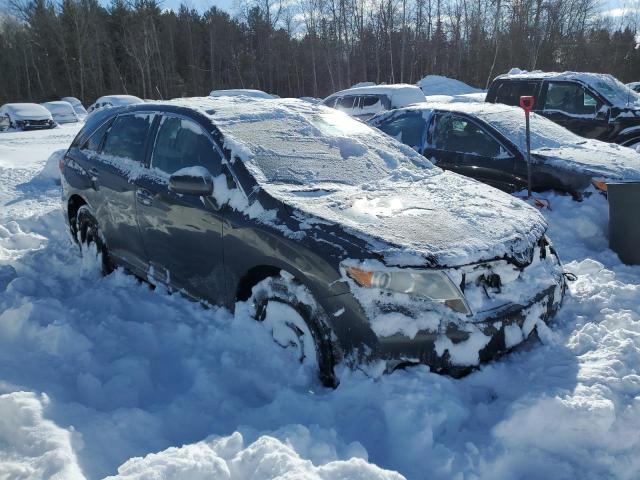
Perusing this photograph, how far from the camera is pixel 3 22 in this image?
169 ft

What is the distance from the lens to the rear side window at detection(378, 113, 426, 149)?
6.90m

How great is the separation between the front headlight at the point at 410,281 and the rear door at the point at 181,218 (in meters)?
1.09

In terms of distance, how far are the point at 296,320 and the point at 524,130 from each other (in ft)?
15.6

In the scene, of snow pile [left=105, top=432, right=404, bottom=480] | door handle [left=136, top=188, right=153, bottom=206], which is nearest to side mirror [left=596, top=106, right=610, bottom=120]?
door handle [left=136, top=188, right=153, bottom=206]

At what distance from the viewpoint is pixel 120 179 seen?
164 inches

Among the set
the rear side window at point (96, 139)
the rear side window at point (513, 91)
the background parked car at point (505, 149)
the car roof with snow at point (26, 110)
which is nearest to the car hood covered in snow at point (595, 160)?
the background parked car at point (505, 149)

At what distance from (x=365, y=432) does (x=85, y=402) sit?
1.51 meters

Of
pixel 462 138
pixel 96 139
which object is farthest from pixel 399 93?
pixel 96 139

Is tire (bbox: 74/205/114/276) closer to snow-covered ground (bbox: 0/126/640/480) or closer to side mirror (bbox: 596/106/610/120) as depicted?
snow-covered ground (bbox: 0/126/640/480)

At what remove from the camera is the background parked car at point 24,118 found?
71.8 feet

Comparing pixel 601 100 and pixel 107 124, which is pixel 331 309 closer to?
pixel 107 124

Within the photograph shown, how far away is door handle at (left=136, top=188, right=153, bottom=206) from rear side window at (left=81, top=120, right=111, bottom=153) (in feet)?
3.52

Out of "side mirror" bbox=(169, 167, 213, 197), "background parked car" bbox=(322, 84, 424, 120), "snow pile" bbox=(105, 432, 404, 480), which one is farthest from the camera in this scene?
"background parked car" bbox=(322, 84, 424, 120)

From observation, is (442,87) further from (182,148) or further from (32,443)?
(32,443)
